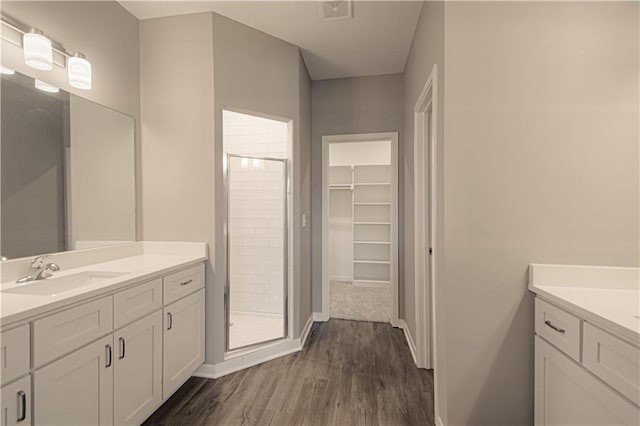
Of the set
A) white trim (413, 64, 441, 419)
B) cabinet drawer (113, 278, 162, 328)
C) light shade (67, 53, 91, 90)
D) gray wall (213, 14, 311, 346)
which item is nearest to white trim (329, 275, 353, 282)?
gray wall (213, 14, 311, 346)

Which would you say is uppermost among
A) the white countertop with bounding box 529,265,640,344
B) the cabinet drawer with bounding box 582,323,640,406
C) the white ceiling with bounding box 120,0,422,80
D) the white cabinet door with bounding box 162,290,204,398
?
the white ceiling with bounding box 120,0,422,80

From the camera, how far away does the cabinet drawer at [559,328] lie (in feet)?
3.84

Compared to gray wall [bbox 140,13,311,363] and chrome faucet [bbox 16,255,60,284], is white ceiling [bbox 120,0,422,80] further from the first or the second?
chrome faucet [bbox 16,255,60,284]

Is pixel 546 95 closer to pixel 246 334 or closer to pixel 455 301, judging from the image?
pixel 455 301

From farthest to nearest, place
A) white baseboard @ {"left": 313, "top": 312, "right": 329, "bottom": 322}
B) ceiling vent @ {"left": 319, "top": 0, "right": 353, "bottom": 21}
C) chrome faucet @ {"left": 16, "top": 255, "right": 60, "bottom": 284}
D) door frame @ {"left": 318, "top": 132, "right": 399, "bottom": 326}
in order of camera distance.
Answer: white baseboard @ {"left": 313, "top": 312, "right": 329, "bottom": 322}
door frame @ {"left": 318, "top": 132, "right": 399, "bottom": 326}
ceiling vent @ {"left": 319, "top": 0, "right": 353, "bottom": 21}
chrome faucet @ {"left": 16, "top": 255, "right": 60, "bottom": 284}

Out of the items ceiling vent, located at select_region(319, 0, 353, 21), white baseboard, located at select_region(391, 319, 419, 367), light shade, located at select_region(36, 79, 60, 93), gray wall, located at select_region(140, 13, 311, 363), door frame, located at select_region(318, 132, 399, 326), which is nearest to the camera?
light shade, located at select_region(36, 79, 60, 93)

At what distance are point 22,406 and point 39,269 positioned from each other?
2.44 feet

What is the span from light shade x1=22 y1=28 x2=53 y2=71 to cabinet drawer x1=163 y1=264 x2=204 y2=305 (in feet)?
4.48

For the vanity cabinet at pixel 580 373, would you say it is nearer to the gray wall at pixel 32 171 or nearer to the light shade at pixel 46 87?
the gray wall at pixel 32 171

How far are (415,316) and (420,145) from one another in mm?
1464

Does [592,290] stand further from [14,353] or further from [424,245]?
[14,353]

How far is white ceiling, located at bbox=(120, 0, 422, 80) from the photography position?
2100 millimetres

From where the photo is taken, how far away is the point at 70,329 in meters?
1.19

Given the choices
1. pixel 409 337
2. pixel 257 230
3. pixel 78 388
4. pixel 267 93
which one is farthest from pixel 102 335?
pixel 409 337
